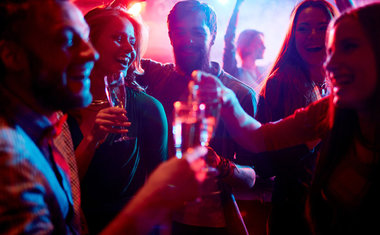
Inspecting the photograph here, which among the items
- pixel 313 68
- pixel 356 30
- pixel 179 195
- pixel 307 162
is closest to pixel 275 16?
pixel 313 68

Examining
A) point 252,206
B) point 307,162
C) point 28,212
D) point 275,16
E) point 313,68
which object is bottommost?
point 252,206

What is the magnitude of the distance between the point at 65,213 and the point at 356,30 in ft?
5.60

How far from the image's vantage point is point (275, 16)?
6145 millimetres

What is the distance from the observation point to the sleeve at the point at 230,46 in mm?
3459

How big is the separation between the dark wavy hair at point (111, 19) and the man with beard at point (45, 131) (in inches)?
32.7

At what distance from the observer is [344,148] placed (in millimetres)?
1303

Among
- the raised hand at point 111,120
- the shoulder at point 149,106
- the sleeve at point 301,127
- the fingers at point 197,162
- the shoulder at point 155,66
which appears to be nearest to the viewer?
the fingers at point 197,162

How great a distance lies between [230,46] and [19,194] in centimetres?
323

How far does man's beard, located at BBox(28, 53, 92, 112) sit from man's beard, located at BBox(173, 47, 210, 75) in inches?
52.5

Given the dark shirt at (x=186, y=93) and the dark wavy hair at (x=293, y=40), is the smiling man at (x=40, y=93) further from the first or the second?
the dark wavy hair at (x=293, y=40)

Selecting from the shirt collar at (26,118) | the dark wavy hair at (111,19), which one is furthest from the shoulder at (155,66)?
the shirt collar at (26,118)

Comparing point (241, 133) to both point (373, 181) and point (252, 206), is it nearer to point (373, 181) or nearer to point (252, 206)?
point (373, 181)

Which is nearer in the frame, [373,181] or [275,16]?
[373,181]

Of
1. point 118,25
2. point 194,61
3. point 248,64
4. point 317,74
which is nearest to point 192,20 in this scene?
point 194,61
